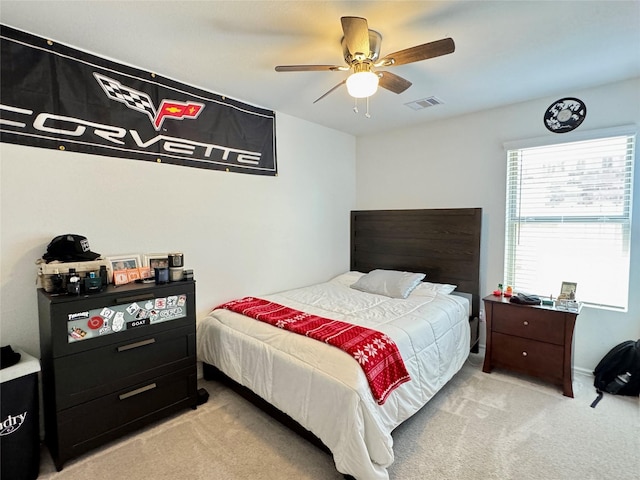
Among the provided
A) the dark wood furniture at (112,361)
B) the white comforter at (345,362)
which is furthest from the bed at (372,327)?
the dark wood furniture at (112,361)

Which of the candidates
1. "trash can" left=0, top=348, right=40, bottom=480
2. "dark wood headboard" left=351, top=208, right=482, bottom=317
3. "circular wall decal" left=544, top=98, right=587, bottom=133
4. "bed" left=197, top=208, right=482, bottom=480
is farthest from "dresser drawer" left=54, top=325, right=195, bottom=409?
"circular wall decal" left=544, top=98, right=587, bottom=133

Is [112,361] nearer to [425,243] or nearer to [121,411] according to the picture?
[121,411]

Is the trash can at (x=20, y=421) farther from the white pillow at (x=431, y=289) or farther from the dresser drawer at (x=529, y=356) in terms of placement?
the dresser drawer at (x=529, y=356)

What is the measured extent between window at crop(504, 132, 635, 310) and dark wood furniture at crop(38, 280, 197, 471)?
10.1 ft

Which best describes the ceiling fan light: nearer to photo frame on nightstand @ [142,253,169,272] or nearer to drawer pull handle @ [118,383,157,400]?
photo frame on nightstand @ [142,253,169,272]

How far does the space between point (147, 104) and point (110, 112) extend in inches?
10.5

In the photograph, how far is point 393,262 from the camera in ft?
12.4

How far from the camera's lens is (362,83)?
1778 millimetres

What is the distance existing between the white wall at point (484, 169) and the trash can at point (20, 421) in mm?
3551

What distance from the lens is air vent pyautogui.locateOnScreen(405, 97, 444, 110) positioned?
2949 millimetres

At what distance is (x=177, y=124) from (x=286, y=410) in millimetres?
2288

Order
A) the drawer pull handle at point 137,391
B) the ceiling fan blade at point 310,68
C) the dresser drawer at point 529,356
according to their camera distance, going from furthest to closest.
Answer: the dresser drawer at point 529,356
the drawer pull handle at point 137,391
the ceiling fan blade at point 310,68

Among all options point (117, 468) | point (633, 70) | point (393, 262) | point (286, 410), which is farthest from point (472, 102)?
point (117, 468)

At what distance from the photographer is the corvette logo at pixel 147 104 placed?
2223mm
